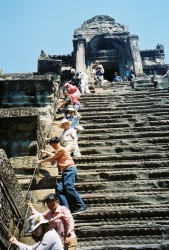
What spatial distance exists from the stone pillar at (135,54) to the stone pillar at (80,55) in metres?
3.11

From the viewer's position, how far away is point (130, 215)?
3.70m

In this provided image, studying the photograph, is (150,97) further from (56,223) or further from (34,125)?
(56,223)

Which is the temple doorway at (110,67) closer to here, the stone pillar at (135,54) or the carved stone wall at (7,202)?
the stone pillar at (135,54)

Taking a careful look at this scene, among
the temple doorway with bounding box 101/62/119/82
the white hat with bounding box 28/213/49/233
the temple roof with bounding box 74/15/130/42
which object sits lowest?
the white hat with bounding box 28/213/49/233

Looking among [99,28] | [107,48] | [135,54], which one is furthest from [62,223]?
[99,28]

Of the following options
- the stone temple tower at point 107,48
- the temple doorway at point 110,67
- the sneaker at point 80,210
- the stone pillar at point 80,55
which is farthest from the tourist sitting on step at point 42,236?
the temple doorway at point 110,67

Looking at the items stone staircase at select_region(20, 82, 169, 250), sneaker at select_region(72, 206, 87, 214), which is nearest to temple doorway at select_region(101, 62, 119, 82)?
stone staircase at select_region(20, 82, 169, 250)

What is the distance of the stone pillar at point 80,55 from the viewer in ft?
55.5

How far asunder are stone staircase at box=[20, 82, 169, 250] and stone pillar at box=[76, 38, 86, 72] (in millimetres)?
9906

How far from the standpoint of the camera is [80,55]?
17516 millimetres

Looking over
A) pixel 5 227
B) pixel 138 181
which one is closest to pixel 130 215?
pixel 138 181

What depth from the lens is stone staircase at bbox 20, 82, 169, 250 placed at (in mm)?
3373

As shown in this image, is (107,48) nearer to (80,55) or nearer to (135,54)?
(135,54)

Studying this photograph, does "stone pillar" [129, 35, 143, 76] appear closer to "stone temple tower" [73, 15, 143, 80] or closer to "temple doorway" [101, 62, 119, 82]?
"stone temple tower" [73, 15, 143, 80]
